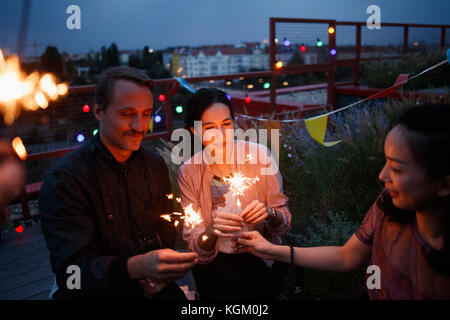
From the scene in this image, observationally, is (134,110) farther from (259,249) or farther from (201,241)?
(259,249)

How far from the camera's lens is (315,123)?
376cm

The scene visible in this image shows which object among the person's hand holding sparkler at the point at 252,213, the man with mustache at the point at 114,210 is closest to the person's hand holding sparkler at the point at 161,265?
the man with mustache at the point at 114,210

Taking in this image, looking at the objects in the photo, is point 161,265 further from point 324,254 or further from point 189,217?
point 324,254

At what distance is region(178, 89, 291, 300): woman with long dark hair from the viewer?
2348 mm

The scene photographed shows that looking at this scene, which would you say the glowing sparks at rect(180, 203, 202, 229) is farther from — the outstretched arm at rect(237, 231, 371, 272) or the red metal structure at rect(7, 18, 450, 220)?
the red metal structure at rect(7, 18, 450, 220)

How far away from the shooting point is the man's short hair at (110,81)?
226 cm

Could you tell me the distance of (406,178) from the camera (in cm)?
145

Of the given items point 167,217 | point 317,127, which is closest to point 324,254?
point 167,217

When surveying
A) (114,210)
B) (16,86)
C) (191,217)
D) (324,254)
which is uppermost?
(16,86)

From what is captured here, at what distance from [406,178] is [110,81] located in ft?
6.16

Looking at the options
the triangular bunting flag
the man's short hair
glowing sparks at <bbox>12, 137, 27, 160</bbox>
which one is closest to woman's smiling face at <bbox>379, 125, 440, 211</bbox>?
the man's short hair

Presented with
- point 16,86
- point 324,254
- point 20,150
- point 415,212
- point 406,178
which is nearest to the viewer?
point 406,178
